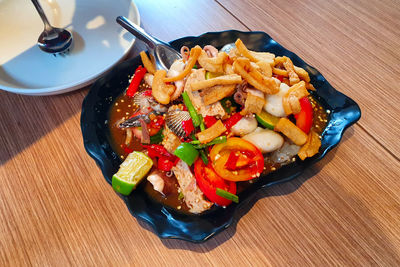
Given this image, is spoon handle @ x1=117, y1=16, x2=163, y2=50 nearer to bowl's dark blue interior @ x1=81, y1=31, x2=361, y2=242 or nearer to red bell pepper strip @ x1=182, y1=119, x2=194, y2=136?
bowl's dark blue interior @ x1=81, y1=31, x2=361, y2=242

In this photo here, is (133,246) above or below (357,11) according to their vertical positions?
below

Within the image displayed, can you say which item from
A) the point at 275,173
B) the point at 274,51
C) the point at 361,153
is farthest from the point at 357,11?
the point at 275,173

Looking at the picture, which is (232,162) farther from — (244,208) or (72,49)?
(72,49)

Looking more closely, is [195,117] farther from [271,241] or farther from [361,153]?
[361,153]

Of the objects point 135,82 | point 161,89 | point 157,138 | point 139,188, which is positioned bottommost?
point 139,188

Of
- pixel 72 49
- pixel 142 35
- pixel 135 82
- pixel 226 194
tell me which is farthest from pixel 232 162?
pixel 72 49

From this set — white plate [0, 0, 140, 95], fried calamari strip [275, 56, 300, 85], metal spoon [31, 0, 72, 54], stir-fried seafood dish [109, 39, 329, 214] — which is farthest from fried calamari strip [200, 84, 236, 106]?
metal spoon [31, 0, 72, 54]

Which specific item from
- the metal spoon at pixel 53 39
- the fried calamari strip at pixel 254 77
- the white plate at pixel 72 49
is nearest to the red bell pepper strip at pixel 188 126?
the fried calamari strip at pixel 254 77
